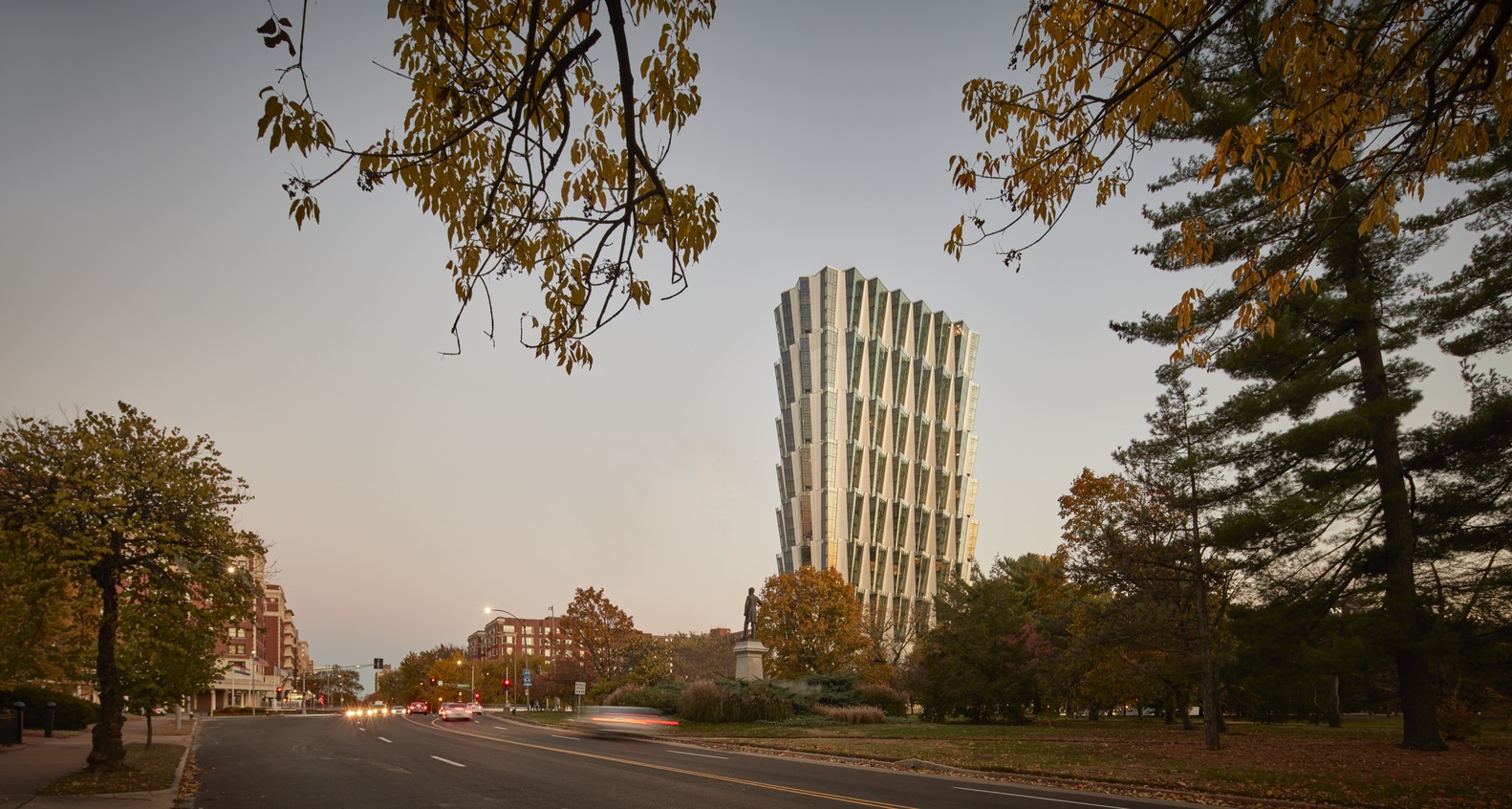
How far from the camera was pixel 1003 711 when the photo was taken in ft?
134

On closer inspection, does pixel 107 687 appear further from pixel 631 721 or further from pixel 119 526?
pixel 631 721

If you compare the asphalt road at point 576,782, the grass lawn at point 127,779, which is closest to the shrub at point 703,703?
the asphalt road at point 576,782

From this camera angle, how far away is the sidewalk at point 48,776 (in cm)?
1326

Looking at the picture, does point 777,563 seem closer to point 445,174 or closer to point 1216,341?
point 1216,341

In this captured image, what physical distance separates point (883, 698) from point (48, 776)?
33043mm

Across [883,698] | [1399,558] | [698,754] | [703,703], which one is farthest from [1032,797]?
[883,698]

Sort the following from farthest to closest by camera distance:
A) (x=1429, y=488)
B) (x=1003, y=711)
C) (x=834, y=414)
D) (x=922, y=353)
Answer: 1. (x=922, y=353)
2. (x=834, y=414)
3. (x=1003, y=711)
4. (x=1429, y=488)

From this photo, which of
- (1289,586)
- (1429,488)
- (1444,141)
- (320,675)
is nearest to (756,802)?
(1444,141)

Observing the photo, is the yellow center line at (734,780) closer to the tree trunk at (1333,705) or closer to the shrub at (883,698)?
the shrub at (883,698)

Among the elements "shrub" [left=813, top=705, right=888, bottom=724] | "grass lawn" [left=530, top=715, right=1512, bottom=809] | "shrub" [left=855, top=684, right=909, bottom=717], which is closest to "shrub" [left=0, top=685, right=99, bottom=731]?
"grass lawn" [left=530, top=715, right=1512, bottom=809]

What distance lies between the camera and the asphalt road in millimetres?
14109

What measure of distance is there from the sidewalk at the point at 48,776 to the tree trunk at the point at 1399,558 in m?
24.4

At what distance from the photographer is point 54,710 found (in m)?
31.8

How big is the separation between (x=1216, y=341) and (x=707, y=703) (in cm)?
2405
